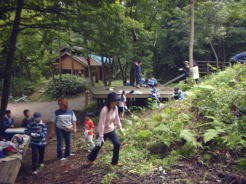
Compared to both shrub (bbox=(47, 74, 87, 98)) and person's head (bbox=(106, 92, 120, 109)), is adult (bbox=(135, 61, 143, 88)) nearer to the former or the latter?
person's head (bbox=(106, 92, 120, 109))

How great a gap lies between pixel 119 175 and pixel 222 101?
3.70m

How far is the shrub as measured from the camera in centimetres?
2525

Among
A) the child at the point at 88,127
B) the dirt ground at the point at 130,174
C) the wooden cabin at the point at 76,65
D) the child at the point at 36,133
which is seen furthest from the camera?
the wooden cabin at the point at 76,65

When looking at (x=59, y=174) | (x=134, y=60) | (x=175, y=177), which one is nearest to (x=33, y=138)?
(x=59, y=174)

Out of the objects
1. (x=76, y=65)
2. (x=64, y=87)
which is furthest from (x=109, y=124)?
(x=76, y=65)

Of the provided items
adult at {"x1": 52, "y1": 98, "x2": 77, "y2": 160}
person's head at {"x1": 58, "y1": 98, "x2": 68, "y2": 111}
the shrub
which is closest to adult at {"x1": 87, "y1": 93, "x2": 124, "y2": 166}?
adult at {"x1": 52, "y1": 98, "x2": 77, "y2": 160}

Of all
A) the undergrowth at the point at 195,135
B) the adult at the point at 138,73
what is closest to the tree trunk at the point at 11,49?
the undergrowth at the point at 195,135

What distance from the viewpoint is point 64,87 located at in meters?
25.3

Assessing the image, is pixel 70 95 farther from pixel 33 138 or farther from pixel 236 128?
pixel 236 128

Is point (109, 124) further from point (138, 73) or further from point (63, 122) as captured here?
point (138, 73)

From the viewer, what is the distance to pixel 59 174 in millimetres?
5879

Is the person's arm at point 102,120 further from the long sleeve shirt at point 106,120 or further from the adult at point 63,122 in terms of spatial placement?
the adult at point 63,122

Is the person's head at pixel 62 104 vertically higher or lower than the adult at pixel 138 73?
lower

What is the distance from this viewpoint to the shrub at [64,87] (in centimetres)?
2525
